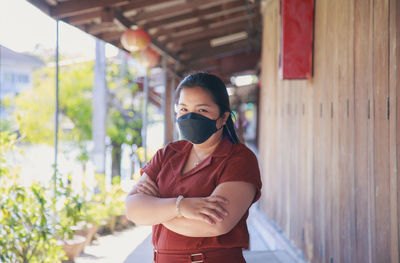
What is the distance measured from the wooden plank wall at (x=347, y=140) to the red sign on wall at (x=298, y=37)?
0.24 ft

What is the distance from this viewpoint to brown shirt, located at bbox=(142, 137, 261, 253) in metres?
1.50

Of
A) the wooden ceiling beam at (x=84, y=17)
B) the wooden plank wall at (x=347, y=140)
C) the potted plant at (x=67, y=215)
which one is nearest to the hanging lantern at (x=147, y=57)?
the wooden ceiling beam at (x=84, y=17)

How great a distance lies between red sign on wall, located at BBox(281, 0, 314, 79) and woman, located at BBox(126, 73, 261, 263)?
6.65ft

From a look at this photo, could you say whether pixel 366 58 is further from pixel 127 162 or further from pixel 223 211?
pixel 127 162

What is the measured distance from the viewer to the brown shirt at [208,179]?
4.93 feet

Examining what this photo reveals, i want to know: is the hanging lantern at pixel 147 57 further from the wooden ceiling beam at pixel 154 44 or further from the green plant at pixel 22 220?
the green plant at pixel 22 220

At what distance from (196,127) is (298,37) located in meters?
2.29

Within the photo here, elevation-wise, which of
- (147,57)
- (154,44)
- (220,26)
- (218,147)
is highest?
(220,26)

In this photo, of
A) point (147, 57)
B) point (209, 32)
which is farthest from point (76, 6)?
point (209, 32)

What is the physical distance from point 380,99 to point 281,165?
277 cm

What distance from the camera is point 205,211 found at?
1.43 meters

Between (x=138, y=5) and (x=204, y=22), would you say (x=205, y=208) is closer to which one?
(x=138, y=5)

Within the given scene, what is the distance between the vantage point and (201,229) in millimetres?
1459

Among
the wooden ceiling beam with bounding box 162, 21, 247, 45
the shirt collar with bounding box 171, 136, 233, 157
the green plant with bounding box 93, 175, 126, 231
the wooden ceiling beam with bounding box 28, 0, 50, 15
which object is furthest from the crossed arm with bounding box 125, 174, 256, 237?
the wooden ceiling beam with bounding box 162, 21, 247, 45
